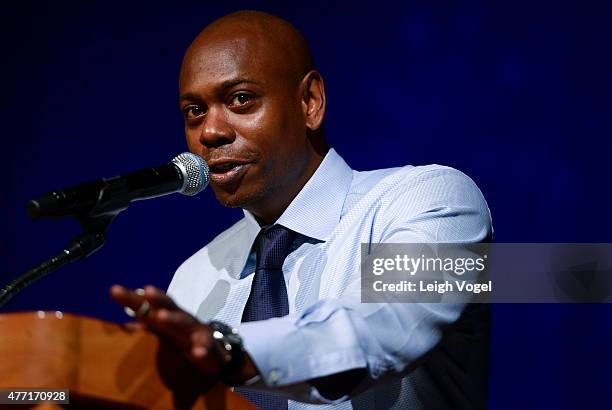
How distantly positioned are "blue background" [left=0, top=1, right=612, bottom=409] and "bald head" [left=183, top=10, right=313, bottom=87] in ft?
1.79

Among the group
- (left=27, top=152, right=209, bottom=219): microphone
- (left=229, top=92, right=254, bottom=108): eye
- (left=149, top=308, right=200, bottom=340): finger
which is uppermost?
(left=229, top=92, right=254, bottom=108): eye

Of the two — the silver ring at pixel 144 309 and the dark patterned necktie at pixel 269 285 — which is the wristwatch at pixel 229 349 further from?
the dark patterned necktie at pixel 269 285

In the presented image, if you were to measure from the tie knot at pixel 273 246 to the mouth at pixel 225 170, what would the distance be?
16 cm

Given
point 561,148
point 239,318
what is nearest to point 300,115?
point 239,318

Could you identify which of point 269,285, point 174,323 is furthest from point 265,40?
point 174,323

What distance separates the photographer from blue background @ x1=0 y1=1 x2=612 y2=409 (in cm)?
261

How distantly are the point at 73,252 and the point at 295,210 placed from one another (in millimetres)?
894

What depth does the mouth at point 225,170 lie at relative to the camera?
Result: 7.18 ft

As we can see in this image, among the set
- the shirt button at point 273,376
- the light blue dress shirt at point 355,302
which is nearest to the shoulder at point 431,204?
the light blue dress shirt at point 355,302

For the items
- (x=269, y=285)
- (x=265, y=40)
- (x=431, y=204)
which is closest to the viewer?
(x=431, y=204)

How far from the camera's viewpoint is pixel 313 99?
244 centimetres

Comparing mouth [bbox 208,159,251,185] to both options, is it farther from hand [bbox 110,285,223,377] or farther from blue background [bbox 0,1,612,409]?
hand [bbox 110,285,223,377]

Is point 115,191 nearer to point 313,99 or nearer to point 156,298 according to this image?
point 156,298

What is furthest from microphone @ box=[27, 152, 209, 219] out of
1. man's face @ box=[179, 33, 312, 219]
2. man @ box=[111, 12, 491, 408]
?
Result: man's face @ box=[179, 33, 312, 219]
